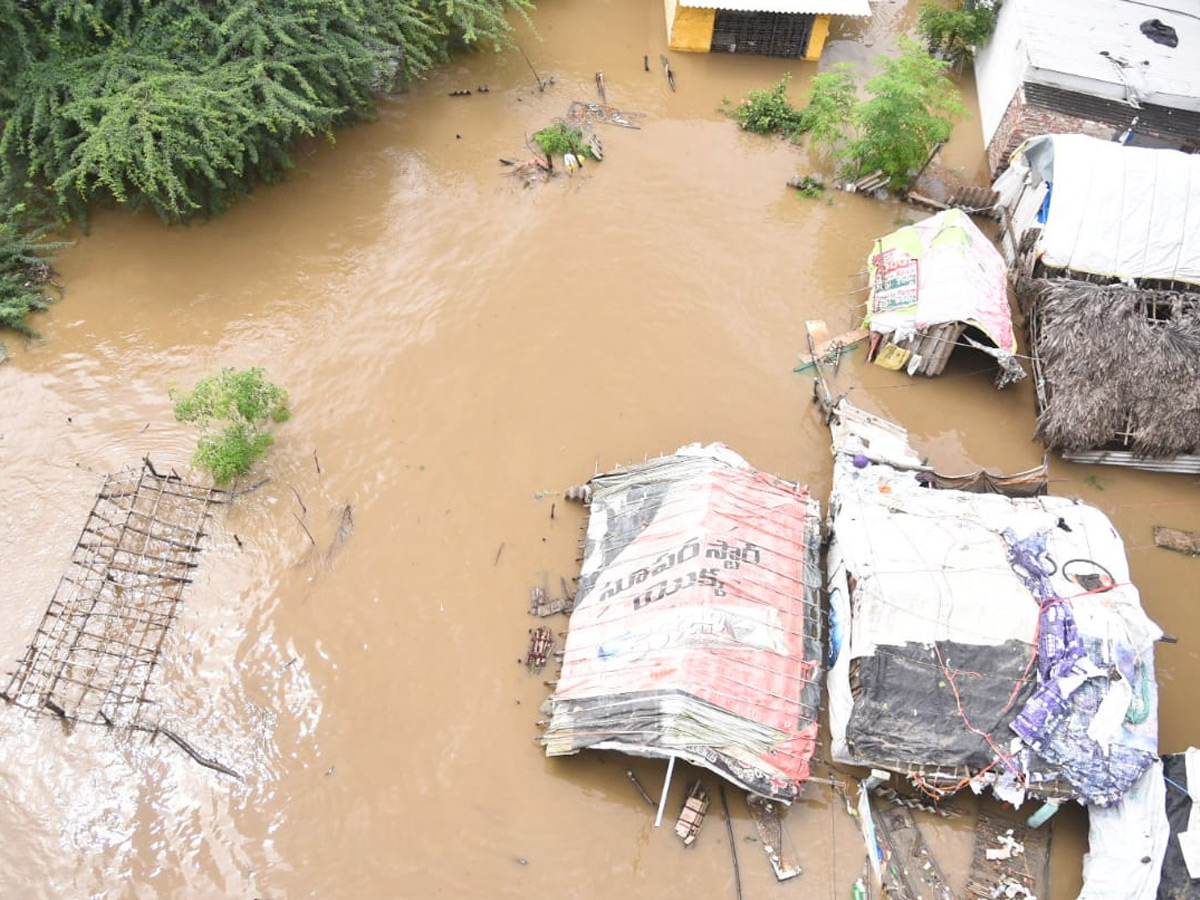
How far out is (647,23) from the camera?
18.5m

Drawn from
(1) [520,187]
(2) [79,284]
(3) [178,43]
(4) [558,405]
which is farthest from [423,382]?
(3) [178,43]

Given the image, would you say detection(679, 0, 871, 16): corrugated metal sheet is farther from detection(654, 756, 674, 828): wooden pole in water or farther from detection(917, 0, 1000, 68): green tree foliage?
detection(654, 756, 674, 828): wooden pole in water

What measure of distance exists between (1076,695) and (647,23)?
53.3ft

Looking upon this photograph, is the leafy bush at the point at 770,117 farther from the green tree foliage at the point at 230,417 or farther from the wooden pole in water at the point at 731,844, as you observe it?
the wooden pole in water at the point at 731,844

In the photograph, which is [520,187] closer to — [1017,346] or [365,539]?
[365,539]

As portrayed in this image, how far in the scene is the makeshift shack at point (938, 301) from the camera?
1234 centimetres

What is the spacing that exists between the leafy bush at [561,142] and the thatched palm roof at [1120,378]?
8.82 meters

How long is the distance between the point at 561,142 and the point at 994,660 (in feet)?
38.4

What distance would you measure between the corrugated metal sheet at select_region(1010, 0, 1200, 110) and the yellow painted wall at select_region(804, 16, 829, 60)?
3.75 m

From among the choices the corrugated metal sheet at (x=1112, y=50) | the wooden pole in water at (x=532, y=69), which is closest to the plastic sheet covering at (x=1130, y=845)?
the corrugated metal sheet at (x=1112, y=50)

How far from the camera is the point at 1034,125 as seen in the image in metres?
15.1

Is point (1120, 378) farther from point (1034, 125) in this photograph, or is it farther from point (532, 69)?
point (532, 69)

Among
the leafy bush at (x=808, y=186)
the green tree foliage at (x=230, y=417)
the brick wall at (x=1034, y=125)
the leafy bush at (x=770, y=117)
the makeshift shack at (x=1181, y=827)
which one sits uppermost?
the brick wall at (x=1034, y=125)

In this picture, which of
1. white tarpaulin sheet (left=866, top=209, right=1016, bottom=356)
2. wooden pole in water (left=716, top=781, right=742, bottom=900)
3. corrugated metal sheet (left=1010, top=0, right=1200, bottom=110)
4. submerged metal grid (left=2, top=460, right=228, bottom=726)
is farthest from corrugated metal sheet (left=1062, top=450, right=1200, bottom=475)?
submerged metal grid (left=2, top=460, right=228, bottom=726)
